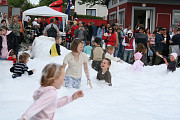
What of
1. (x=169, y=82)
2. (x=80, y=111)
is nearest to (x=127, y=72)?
(x=169, y=82)

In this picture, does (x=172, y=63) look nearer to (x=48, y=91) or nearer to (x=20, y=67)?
(x=20, y=67)

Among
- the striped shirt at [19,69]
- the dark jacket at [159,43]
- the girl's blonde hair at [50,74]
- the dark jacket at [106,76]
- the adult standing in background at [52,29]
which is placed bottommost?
the dark jacket at [106,76]

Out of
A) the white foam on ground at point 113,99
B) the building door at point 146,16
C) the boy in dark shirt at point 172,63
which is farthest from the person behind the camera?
the building door at point 146,16

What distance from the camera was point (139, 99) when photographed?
6.19 metres

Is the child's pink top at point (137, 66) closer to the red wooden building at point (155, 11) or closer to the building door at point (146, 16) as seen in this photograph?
the building door at point (146, 16)

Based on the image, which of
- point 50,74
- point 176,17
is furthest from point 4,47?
point 176,17

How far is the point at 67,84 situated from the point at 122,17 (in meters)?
17.7

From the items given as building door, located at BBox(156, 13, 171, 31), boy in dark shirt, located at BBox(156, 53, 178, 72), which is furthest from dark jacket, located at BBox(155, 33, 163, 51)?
building door, located at BBox(156, 13, 171, 31)

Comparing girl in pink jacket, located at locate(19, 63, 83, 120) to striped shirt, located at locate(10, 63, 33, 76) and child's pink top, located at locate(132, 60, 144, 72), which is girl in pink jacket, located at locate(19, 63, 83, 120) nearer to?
striped shirt, located at locate(10, 63, 33, 76)

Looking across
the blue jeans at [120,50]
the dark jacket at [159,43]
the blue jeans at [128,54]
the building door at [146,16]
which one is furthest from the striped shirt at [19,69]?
the building door at [146,16]

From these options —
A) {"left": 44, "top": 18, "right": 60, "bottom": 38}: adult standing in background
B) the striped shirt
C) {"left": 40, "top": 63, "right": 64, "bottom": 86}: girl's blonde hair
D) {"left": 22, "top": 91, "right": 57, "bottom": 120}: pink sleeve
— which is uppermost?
{"left": 44, "top": 18, "right": 60, "bottom": 38}: adult standing in background

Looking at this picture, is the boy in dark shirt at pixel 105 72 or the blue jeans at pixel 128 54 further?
the blue jeans at pixel 128 54

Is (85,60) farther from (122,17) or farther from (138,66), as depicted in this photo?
(122,17)

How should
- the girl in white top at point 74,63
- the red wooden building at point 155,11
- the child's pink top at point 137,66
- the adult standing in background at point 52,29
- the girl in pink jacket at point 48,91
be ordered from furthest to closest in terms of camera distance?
the red wooden building at point 155,11 < the adult standing in background at point 52,29 < the child's pink top at point 137,66 < the girl in white top at point 74,63 < the girl in pink jacket at point 48,91
